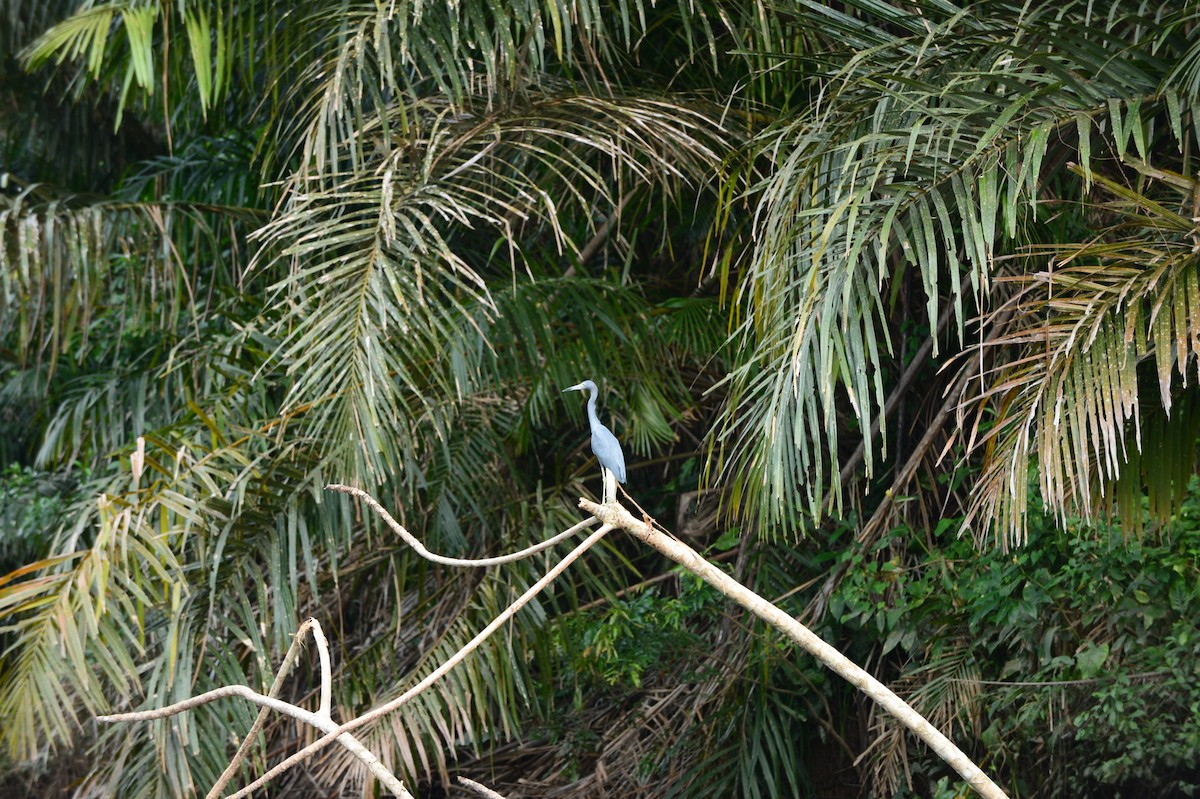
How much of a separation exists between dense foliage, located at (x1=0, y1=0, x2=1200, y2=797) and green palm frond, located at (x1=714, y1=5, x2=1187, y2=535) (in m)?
0.02

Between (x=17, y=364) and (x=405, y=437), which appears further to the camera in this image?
(x=17, y=364)

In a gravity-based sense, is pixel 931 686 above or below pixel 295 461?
below

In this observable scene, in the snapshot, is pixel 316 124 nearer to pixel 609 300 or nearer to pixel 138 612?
pixel 609 300

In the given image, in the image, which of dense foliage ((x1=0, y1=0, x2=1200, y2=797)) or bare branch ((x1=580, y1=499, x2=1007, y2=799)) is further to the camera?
dense foliage ((x1=0, y1=0, x2=1200, y2=797))

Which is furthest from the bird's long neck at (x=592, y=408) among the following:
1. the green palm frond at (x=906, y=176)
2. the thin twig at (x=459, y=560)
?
the thin twig at (x=459, y=560)

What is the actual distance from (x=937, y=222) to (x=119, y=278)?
173 inches

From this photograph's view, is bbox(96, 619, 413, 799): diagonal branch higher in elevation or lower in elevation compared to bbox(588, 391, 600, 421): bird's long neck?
lower

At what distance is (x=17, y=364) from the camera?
661cm

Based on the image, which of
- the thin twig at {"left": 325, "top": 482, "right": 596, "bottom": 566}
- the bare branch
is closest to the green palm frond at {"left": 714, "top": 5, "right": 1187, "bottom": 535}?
the bare branch

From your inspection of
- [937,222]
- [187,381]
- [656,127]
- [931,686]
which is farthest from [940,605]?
[187,381]

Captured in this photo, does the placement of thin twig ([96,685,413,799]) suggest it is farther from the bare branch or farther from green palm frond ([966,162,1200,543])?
green palm frond ([966,162,1200,543])

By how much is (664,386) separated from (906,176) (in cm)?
158

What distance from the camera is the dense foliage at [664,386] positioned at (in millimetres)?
2756

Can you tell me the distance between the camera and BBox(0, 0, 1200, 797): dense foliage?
9.04 feet
